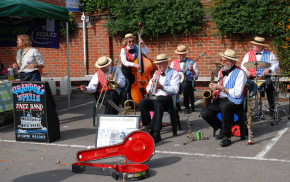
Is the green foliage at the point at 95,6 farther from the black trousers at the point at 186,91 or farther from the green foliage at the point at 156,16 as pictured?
the black trousers at the point at 186,91

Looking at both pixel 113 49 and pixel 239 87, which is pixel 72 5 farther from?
pixel 239 87

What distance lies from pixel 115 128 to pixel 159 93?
5.51 feet

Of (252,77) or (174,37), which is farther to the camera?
(174,37)

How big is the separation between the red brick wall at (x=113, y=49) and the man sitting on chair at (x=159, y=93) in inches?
172

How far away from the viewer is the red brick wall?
11.7m

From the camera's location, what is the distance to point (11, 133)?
25.9 ft

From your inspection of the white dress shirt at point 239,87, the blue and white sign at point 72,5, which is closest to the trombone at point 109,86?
the white dress shirt at point 239,87

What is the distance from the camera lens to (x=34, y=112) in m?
6.98

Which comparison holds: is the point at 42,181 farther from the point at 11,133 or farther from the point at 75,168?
the point at 11,133

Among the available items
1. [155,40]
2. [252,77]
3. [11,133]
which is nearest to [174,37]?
[155,40]

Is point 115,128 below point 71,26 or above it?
below

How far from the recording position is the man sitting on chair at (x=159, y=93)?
6.82m

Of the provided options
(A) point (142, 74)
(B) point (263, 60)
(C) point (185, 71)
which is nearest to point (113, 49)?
(A) point (142, 74)

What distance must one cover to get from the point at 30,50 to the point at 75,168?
12.5 feet
